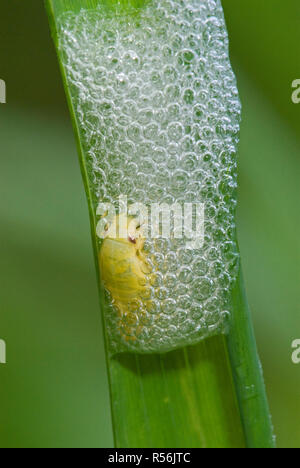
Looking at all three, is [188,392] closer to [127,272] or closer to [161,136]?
[127,272]

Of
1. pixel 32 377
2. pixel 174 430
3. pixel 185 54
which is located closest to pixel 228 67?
pixel 185 54

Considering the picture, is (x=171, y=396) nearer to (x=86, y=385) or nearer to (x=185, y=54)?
(x=185, y=54)

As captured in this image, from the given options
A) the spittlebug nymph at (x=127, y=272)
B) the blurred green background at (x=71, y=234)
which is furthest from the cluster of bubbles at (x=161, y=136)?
the blurred green background at (x=71, y=234)

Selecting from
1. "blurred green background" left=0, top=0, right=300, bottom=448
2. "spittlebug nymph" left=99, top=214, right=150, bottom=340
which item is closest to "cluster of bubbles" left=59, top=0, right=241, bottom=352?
"spittlebug nymph" left=99, top=214, right=150, bottom=340

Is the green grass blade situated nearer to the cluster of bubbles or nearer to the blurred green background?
the cluster of bubbles

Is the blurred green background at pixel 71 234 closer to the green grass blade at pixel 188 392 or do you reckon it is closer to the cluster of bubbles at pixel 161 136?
the cluster of bubbles at pixel 161 136

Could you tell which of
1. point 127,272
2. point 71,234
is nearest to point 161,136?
point 127,272
